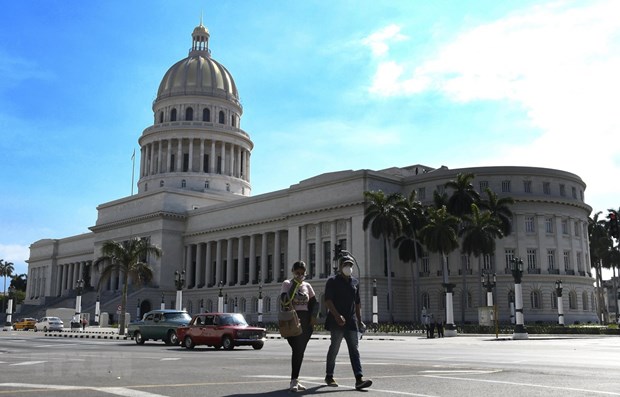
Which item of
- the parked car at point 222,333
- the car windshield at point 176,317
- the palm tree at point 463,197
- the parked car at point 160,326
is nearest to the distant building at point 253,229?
the palm tree at point 463,197

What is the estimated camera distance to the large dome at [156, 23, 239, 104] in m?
109

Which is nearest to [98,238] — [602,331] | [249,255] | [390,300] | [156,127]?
[156,127]

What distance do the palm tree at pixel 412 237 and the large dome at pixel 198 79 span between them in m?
52.5

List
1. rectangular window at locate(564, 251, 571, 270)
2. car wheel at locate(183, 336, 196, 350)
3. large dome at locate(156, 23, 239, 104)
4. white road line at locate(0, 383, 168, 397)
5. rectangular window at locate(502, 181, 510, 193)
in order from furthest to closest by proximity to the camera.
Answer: large dome at locate(156, 23, 239, 104) → rectangular window at locate(502, 181, 510, 193) → rectangular window at locate(564, 251, 571, 270) → car wheel at locate(183, 336, 196, 350) → white road line at locate(0, 383, 168, 397)

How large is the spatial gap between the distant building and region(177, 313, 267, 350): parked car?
42.5 metres

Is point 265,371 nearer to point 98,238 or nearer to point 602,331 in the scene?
point 602,331

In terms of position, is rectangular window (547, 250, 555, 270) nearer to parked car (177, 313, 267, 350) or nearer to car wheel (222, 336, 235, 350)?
parked car (177, 313, 267, 350)

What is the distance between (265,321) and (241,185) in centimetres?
3446

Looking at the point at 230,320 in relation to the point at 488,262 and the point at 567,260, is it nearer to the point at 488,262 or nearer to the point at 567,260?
the point at 488,262

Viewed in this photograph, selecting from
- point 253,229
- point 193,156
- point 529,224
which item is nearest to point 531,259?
point 529,224

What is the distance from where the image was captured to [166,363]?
17.2 metres

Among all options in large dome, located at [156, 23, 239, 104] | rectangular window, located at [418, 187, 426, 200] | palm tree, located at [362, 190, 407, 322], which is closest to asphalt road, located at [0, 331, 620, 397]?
palm tree, located at [362, 190, 407, 322]

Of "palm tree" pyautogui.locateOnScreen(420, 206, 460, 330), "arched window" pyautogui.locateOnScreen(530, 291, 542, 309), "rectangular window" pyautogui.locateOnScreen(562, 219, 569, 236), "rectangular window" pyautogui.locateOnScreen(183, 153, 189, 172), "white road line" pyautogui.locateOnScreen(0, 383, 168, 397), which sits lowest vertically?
"white road line" pyautogui.locateOnScreen(0, 383, 168, 397)

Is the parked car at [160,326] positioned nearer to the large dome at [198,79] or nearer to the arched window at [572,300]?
the arched window at [572,300]
